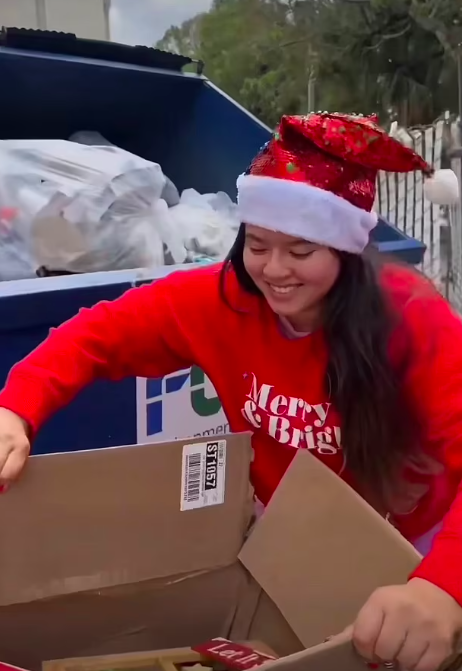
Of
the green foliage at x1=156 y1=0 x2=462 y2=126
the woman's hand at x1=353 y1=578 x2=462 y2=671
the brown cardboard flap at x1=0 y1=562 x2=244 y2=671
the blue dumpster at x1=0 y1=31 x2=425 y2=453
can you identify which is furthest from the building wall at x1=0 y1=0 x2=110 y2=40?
the woman's hand at x1=353 y1=578 x2=462 y2=671

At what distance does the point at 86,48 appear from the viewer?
6.12ft

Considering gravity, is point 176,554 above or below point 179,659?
above

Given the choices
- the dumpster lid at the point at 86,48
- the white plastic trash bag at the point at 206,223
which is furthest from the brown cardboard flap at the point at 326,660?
the dumpster lid at the point at 86,48

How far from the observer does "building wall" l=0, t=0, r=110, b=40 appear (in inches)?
102

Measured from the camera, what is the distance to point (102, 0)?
Answer: 9.05 feet

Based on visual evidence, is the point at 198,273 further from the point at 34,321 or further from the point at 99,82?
the point at 99,82

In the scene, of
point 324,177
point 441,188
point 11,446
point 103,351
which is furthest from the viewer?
point 441,188

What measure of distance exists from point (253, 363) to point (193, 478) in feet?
0.76

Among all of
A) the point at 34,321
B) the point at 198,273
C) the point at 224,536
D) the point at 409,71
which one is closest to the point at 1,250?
the point at 34,321

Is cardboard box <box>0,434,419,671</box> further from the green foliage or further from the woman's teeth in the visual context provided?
the green foliage

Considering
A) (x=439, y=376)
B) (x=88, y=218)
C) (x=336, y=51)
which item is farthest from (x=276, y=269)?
(x=336, y=51)

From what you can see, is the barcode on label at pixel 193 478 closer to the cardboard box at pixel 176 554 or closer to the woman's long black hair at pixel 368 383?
the cardboard box at pixel 176 554

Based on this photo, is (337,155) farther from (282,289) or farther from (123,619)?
(123,619)

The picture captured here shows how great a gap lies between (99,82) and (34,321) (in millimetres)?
1002
